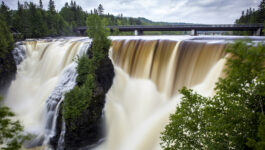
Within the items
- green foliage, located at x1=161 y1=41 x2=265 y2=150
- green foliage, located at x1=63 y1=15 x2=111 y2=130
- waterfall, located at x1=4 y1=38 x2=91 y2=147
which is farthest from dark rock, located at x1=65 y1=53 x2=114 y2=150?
green foliage, located at x1=161 y1=41 x2=265 y2=150

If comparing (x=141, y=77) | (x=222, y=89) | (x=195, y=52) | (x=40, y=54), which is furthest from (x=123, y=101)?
(x=40, y=54)

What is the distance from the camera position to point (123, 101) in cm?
1875

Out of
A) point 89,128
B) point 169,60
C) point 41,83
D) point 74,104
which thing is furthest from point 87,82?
point 41,83

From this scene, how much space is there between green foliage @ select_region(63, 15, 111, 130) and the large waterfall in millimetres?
1638

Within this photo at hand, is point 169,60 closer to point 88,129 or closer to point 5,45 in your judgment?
point 88,129

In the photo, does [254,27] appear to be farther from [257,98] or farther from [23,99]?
[23,99]

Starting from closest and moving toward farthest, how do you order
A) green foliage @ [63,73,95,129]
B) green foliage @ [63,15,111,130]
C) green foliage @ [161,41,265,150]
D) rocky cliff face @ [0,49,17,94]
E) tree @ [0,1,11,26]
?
green foliage @ [161,41,265,150], green foliage @ [63,73,95,129], green foliage @ [63,15,111,130], rocky cliff face @ [0,49,17,94], tree @ [0,1,11,26]

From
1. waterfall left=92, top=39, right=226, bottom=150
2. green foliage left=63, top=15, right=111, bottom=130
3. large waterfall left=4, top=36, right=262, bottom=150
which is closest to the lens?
green foliage left=63, top=15, right=111, bottom=130

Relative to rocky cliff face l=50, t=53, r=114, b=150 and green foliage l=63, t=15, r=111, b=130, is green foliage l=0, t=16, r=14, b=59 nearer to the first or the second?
green foliage l=63, t=15, r=111, b=130

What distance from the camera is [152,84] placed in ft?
60.2

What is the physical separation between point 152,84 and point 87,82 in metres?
7.44

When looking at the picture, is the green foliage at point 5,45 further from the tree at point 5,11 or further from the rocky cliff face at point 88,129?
the tree at point 5,11

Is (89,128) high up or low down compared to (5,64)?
down

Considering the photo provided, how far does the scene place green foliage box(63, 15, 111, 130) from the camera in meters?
13.2
